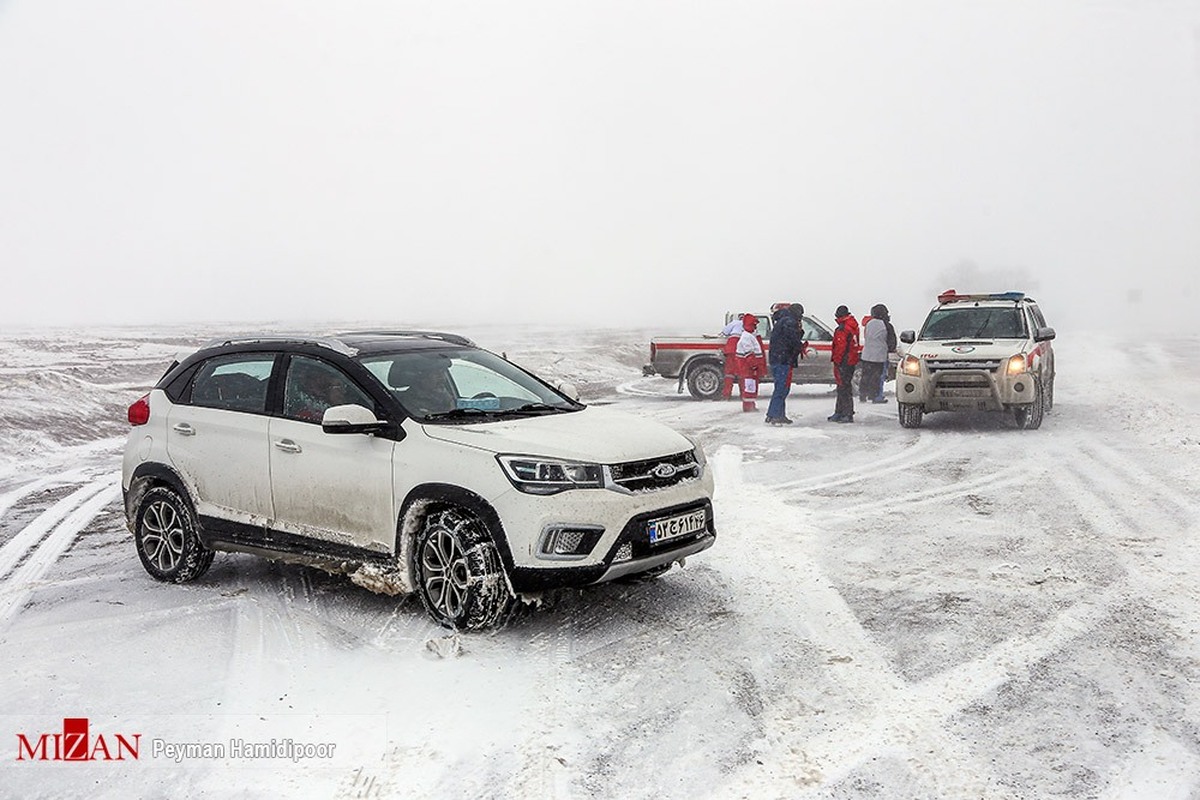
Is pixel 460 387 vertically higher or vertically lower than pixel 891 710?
higher

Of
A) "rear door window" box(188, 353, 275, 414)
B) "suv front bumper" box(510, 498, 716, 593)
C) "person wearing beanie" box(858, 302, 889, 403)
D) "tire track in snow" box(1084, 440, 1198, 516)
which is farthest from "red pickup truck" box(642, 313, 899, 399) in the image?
"suv front bumper" box(510, 498, 716, 593)

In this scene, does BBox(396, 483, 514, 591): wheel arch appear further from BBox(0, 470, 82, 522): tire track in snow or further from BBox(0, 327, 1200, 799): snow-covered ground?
BBox(0, 470, 82, 522): tire track in snow

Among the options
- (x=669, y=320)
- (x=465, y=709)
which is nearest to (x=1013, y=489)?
(x=465, y=709)

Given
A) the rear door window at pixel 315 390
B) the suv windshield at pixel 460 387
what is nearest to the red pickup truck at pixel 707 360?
the suv windshield at pixel 460 387

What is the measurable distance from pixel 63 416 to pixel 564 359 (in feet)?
55.5

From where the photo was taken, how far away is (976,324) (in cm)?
1466

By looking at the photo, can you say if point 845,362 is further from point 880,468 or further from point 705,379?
point 705,379

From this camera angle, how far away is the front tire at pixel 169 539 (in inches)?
261

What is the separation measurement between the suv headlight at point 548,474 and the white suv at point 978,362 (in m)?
9.47

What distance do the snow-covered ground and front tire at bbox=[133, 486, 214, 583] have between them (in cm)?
13

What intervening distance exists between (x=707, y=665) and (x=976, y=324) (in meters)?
11.0

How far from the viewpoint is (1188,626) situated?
549 cm

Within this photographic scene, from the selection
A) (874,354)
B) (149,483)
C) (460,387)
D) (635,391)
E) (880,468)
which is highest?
(460,387)

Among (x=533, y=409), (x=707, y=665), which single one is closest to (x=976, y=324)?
(x=533, y=409)
